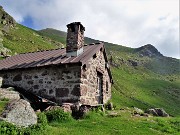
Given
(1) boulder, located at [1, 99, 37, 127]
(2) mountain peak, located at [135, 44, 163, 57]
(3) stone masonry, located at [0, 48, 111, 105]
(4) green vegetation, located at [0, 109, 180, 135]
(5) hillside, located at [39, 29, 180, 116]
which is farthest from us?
(2) mountain peak, located at [135, 44, 163, 57]

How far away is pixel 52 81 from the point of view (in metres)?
22.2

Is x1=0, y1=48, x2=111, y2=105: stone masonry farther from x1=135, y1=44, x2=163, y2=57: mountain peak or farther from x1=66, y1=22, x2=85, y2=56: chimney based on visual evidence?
x1=135, y1=44, x2=163, y2=57: mountain peak

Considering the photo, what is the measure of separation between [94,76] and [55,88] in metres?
3.58

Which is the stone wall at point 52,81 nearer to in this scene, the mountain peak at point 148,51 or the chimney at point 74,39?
the chimney at point 74,39

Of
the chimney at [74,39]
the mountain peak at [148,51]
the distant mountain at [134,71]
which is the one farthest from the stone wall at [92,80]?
the mountain peak at [148,51]

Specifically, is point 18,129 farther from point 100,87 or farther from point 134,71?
point 134,71

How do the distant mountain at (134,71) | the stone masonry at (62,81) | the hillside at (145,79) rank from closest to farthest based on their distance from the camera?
the stone masonry at (62,81), the distant mountain at (134,71), the hillside at (145,79)

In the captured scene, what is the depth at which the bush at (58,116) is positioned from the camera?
17203mm

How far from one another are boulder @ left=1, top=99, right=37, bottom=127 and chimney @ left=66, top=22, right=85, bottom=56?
28.2 feet

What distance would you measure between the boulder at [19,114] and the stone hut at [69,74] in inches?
218

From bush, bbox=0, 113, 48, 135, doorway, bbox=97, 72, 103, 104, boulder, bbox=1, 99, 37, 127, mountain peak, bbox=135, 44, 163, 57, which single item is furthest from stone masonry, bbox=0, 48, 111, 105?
mountain peak, bbox=135, 44, 163, 57

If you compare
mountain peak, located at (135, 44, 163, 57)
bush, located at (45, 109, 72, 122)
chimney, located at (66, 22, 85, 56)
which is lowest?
bush, located at (45, 109, 72, 122)

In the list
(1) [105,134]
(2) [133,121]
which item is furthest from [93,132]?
(2) [133,121]

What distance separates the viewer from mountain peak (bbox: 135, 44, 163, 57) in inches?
6405
